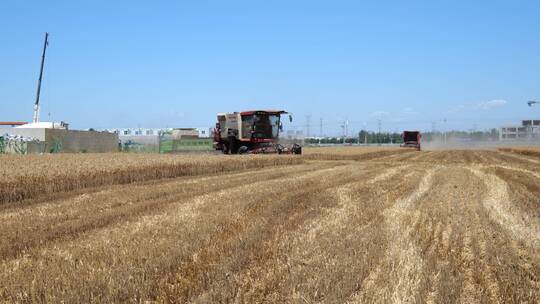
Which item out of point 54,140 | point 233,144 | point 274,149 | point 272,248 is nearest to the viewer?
point 272,248

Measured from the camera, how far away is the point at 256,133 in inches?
1531

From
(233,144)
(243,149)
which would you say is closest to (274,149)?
(243,149)

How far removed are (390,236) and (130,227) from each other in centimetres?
384

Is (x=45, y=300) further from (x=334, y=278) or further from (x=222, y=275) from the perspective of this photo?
(x=334, y=278)

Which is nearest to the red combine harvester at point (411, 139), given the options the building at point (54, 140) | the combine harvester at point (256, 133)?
the combine harvester at point (256, 133)

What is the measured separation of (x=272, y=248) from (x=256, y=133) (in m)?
32.5

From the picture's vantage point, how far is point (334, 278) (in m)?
5.19

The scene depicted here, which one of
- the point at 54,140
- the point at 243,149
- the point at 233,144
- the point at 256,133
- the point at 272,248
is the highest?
the point at 256,133

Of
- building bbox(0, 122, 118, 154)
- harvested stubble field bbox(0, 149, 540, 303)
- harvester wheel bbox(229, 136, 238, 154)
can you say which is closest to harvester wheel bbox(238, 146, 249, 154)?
harvester wheel bbox(229, 136, 238, 154)

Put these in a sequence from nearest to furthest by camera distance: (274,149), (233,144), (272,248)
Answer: (272,248) < (274,149) < (233,144)

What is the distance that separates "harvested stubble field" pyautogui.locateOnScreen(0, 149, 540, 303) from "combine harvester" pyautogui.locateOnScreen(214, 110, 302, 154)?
84.5 ft

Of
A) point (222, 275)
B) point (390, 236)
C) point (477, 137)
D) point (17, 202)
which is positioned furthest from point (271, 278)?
point (477, 137)

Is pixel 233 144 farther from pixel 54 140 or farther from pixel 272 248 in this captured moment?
pixel 272 248

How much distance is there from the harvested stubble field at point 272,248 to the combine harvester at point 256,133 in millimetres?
25758
